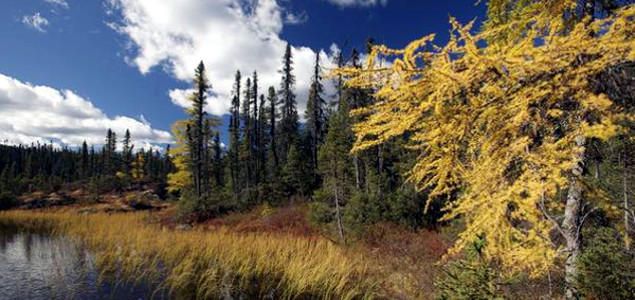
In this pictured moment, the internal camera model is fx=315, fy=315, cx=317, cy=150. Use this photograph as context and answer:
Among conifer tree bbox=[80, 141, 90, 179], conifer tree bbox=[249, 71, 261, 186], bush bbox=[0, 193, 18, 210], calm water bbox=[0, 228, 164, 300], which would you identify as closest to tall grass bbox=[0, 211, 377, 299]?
calm water bbox=[0, 228, 164, 300]

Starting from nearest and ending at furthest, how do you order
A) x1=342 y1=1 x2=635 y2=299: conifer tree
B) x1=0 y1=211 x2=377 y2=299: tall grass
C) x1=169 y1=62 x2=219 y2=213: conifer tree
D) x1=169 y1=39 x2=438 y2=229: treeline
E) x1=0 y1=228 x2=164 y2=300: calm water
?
x1=342 y1=1 x2=635 y2=299: conifer tree
x1=0 y1=211 x2=377 y2=299: tall grass
x1=0 y1=228 x2=164 y2=300: calm water
x1=169 y1=39 x2=438 y2=229: treeline
x1=169 y1=62 x2=219 y2=213: conifer tree

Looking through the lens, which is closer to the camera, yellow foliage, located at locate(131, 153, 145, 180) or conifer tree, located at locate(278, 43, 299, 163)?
conifer tree, located at locate(278, 43, 299, 163)

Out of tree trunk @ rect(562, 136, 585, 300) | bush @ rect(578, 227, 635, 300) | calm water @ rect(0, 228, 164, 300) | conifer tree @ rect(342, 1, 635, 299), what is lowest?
calm water @ rect(0, 228, 164, 300)

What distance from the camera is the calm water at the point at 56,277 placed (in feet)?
24.9

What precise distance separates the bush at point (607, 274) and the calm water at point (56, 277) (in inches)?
334

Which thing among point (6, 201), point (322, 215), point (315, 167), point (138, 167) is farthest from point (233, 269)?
point (138, 167)

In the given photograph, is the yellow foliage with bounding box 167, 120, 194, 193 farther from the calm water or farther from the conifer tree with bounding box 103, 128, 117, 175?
the conifer tree with bounding box 103, 128, 117, 175

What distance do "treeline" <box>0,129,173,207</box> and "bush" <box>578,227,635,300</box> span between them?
49.7 meters

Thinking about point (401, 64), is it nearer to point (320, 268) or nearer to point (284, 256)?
point (320, 268)

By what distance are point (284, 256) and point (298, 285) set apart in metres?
1.72

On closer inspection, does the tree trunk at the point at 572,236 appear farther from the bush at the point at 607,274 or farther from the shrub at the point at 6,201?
the shrub at the point at 6,201

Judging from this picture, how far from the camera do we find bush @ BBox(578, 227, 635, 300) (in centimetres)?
509

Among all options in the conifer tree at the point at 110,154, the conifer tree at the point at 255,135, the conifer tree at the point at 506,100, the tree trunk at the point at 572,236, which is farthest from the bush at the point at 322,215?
the conifer tree at the point at 110,154

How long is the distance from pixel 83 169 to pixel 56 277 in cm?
7311
